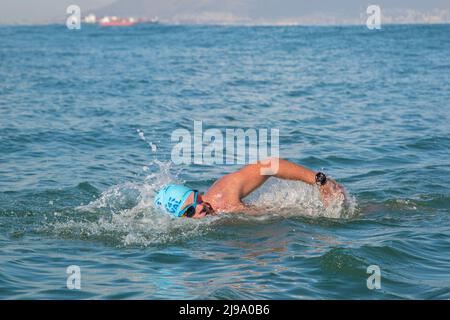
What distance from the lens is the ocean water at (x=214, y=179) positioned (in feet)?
23.0

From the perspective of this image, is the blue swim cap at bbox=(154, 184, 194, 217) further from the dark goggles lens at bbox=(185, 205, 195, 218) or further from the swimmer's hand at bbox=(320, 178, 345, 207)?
the swimmer's hand at bbox=(320, 178, 345, 207)

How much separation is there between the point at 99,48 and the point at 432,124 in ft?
101

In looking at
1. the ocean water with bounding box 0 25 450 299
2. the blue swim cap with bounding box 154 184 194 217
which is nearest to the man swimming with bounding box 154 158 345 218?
the blue swim cap with bounding box 154 184 194 217

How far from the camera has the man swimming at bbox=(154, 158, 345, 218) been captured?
A: 8.16 m

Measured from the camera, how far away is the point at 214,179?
11.7 m

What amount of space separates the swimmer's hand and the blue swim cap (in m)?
1.58

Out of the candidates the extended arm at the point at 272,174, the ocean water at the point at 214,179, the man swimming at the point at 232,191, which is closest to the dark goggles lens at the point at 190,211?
the man swimming at the point at 232,191

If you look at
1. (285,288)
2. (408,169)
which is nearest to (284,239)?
(285,288)

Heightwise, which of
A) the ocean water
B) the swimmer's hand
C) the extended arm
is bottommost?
the ocean water

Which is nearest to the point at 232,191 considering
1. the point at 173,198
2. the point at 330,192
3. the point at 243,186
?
the point at 243,186

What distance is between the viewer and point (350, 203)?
9094 millimetres

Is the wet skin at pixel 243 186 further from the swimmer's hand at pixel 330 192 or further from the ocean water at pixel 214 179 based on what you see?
the ocean water at pixel 214 179

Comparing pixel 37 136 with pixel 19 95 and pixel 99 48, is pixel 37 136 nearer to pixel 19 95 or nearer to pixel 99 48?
pixel 19 95

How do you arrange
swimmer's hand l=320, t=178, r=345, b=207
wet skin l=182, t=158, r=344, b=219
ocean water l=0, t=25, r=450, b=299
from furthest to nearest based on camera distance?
swimmer's hand l=320, t=178, r=345, b=207, wet skin l=182, t=158, r=344, b=219, ocean water l=0, t=25, r=450, b=299
